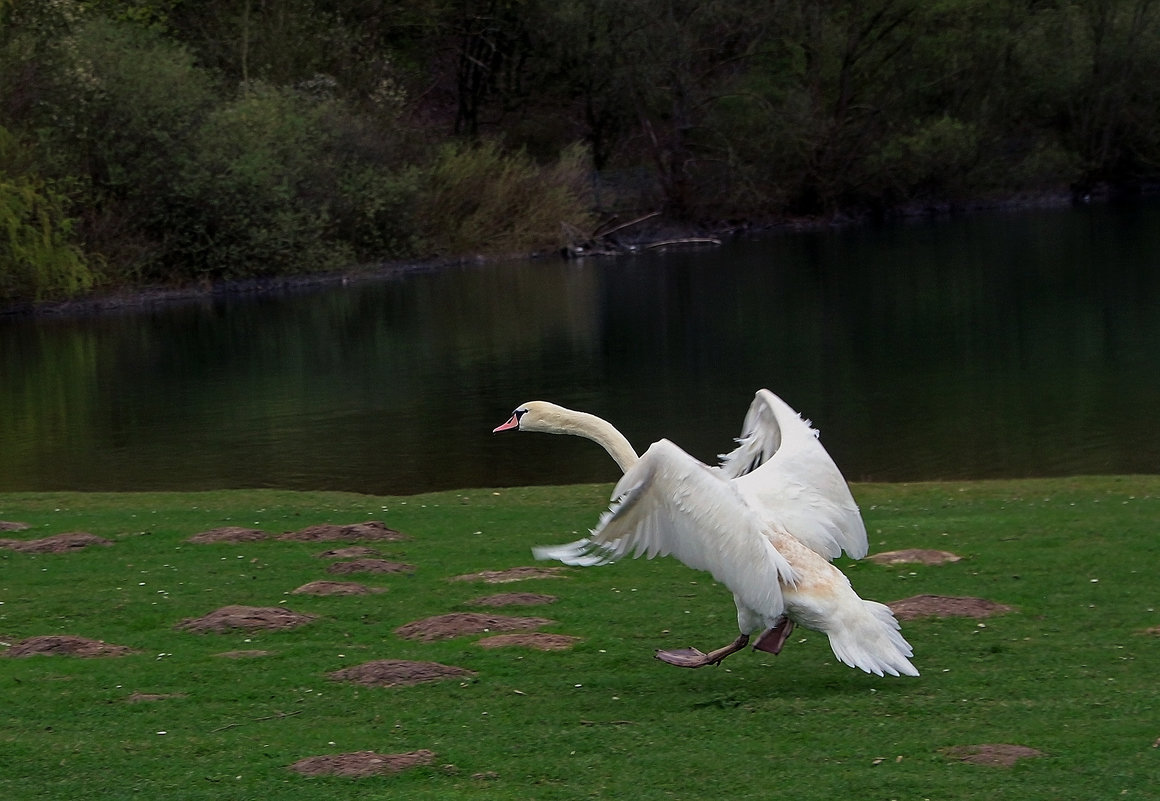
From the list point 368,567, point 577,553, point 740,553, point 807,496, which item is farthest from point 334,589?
point 740,553

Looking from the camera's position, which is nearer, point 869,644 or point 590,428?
point 869,644

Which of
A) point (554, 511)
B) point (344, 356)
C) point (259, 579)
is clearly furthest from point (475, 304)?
point (259, 579)

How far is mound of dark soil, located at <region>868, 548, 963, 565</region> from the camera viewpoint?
1191 centimetres

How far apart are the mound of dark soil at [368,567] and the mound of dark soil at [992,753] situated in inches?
244

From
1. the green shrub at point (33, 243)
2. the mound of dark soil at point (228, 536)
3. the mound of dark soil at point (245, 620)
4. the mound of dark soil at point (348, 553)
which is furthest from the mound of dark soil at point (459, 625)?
the green shrub at point (33, 243)

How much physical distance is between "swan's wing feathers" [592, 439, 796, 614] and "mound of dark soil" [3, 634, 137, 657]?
3.87 meters

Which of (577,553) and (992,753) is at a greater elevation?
(577,553)

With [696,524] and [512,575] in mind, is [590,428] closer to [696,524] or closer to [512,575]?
[696,524]

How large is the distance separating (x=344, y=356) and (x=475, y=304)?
35.0ft

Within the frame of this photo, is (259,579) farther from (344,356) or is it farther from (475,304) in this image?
(475,304)

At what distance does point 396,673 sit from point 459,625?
1.35m

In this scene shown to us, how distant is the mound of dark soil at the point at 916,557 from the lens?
1191cm

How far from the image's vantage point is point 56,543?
13891 mm

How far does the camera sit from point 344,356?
3703 cm
